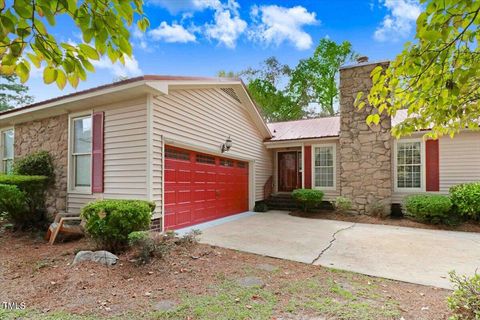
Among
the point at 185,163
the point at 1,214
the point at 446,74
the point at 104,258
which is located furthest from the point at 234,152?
the point at 446,74

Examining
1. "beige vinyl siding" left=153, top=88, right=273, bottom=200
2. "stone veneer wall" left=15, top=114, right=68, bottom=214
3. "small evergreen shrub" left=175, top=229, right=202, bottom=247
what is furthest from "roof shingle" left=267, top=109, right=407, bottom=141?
"stone veneer wall" left=15, top=114, right=68, bottom=214

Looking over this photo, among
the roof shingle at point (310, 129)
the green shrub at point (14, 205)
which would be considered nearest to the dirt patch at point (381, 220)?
the roof shingle at point (310, 129)

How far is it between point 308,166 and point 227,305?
9.09 m

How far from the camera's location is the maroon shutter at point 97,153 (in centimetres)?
662

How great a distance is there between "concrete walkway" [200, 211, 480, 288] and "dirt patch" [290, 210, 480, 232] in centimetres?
52

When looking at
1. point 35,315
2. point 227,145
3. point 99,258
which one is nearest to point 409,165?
point 227,145

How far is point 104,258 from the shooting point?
14.6 ft

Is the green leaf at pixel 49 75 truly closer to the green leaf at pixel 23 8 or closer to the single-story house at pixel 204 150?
the green leaf at pixel 23 8

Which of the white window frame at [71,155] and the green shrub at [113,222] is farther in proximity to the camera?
the white window frame at [71,155]

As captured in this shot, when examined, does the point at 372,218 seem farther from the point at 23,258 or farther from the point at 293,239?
the point at 23,258

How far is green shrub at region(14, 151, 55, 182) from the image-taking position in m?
7.45

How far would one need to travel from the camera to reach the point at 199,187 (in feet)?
26.3

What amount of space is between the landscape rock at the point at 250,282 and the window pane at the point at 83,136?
5408 millimetres

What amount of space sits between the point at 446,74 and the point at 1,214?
383 inches
